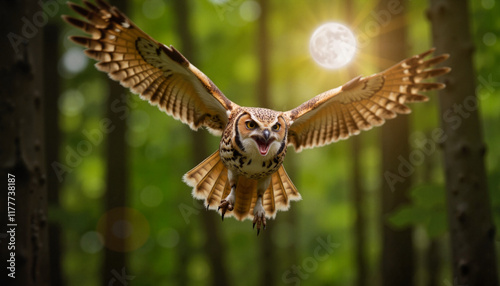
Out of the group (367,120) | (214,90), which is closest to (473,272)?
(367,120)

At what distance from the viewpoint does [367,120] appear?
4.11 meters

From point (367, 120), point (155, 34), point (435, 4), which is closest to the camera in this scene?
point (367, 120)

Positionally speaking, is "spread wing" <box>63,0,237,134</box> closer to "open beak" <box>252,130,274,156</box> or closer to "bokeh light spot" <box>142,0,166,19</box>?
"open beak" <box>252,130,274,156</box>

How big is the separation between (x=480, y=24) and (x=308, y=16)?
5305mm

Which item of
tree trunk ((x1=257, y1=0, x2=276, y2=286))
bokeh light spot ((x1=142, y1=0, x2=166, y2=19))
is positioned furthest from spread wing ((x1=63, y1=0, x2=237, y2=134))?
bokeh light spot ((x1=142, y1=0, x2=166, y2=19))

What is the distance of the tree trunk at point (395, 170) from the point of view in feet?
22.0

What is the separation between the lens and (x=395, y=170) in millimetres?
6691

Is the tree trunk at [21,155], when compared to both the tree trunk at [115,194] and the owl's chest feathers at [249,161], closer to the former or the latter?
the owl's chest feathers at [249,161]

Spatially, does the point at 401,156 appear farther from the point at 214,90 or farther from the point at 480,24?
the point at 214,90

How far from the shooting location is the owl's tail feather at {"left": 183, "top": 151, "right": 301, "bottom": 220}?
3.34m

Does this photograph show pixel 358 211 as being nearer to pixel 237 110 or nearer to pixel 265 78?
pixel 265 78

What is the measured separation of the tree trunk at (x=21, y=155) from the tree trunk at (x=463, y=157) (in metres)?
3.77

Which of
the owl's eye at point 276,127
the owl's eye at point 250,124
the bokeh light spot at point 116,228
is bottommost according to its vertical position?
the bokeh light spot at point 116,228

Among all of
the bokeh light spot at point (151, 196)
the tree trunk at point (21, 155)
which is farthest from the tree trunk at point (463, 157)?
the bokeh light spot at point (151, 196)
